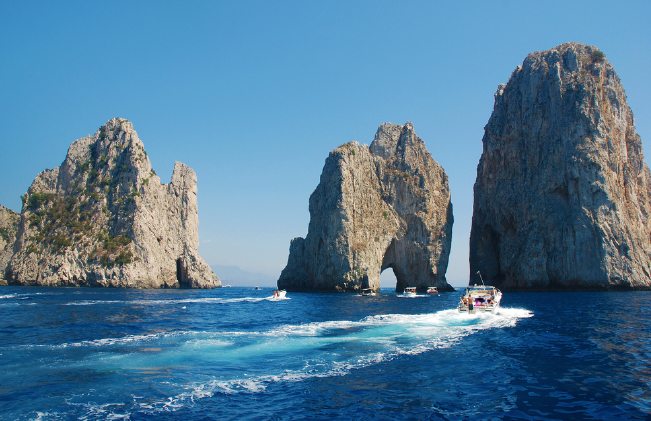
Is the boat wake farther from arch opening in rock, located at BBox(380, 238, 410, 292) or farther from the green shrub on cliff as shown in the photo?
the green shrub on cliff

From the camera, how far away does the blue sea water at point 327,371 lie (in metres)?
11.0

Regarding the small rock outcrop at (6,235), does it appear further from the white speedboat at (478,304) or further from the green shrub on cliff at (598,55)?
the green shrub on cliff at (598,55)

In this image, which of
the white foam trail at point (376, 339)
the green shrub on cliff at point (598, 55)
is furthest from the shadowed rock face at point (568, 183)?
the white foam trail at point (376, 339)

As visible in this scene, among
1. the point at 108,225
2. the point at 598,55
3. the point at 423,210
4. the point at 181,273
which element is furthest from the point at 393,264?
the point at 108,225

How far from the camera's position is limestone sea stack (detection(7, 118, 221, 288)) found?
304ft

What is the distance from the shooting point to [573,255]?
74375 mm

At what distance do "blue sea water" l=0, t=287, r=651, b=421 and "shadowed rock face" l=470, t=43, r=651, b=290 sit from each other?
54207 mm

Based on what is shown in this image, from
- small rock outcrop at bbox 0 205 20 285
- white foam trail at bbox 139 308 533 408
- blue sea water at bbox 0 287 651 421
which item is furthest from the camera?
small rock outcrop at bbox 0 205 20 285

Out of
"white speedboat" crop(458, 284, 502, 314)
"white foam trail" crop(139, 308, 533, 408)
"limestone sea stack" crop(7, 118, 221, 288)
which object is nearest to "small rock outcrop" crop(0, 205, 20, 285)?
"limestone sea stack" crop(7, 118, 221, 288)

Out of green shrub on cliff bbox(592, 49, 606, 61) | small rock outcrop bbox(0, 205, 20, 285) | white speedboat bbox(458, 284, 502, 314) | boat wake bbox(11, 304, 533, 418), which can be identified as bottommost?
boat wake bbox(11, 304, 533, 418)

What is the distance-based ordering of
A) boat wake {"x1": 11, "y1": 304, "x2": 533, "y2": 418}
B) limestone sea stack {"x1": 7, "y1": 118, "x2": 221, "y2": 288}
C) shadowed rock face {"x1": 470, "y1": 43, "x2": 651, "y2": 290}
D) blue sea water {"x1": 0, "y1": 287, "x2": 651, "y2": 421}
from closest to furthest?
blue sea water {"x1": 0, "y1": 287, "x2": 651, "y2": 421}, boat wake {"x1": 11, "y1": 304, "x2": 533, "y2": 418}, shadowed rock face {"x1": 470, "y1": 43, "x2": 651, "y2": 290}, limestone sea stack {"x1": 7, "y1": 118, "x2": 221, "y2": 288}

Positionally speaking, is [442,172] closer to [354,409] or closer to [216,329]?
[216,329]

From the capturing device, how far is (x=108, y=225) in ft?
334

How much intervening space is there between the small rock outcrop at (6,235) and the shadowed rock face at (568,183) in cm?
11979
